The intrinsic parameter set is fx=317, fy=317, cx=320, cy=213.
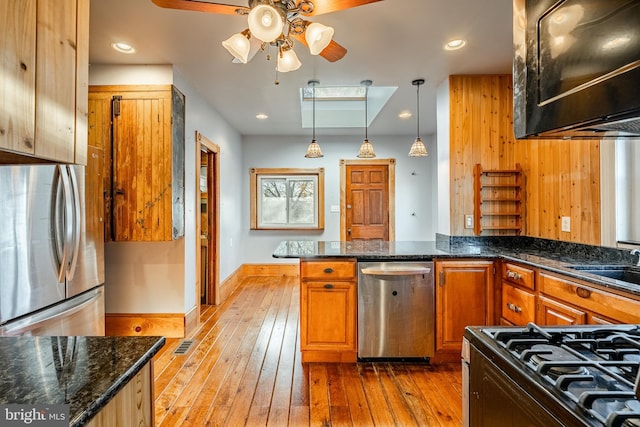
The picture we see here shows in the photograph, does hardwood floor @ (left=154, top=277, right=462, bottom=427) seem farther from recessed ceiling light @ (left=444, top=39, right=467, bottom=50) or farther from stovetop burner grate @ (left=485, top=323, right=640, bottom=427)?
recessed ceiling light @ (left=444, top=39, right=467, bottom=50)

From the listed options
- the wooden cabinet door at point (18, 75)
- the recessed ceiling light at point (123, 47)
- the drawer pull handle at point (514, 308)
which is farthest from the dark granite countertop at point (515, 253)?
the recessed ceiling light at point (123, 47)

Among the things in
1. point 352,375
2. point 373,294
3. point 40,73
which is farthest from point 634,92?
point 352,375

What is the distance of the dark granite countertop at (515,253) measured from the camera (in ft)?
6.85

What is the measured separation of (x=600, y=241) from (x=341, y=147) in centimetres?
412

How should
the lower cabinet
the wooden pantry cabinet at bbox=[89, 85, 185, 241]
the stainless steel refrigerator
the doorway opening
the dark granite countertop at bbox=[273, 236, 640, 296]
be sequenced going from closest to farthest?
the lower cabinet < the stainless steel refrigerator < the dark granite countertop at bbox=[273, 236, 640, 296] < the wooden pantry cabinet at bbox=[89, 85, 185, 241] < the doorway opening

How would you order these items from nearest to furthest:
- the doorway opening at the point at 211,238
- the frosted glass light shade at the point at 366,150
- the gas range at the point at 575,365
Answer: the gas range at the point at 575,365 → the frosted glass light shade at the point at 366,150 → the doorway opening at the point at 211,238

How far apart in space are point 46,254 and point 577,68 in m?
2.66

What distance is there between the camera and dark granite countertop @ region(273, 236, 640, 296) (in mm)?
2088

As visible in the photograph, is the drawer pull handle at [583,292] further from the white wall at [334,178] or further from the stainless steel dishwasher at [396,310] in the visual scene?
the white wall at [334,178]

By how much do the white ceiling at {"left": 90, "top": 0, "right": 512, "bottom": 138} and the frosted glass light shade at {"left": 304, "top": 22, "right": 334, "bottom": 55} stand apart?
579 millimetres

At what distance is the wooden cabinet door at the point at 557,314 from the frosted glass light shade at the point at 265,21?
233 cm

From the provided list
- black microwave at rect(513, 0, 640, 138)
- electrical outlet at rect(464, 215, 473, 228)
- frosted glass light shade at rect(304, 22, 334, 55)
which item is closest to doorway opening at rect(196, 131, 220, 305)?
frosted glass light shade at rect(304, 22, 334, 55)

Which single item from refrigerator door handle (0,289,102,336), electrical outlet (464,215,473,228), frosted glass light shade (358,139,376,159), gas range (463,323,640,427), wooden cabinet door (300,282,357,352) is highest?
frosted glass light shade (358,139,376,159)

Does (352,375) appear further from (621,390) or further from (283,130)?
(283,130)
